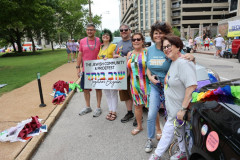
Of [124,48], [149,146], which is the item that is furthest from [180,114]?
[124,48]

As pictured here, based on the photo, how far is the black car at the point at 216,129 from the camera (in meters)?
1.34

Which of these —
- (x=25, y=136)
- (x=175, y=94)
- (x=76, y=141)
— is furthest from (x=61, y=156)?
(x=175, y=94)

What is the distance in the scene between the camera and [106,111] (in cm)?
518

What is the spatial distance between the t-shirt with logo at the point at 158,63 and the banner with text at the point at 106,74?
3.28 feet

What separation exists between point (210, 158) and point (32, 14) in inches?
609

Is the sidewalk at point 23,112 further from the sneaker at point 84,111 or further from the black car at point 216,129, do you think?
the black car at point 216,129

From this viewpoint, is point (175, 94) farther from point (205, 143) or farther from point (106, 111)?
point (106, 111)

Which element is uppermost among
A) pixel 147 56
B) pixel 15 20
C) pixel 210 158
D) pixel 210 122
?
pixel 15 20

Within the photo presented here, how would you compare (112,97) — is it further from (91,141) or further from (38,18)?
(38,18)

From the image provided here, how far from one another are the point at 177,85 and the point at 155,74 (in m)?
0.66

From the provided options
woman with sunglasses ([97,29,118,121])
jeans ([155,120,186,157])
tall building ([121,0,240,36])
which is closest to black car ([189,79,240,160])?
jeans ([155,120,186,157])

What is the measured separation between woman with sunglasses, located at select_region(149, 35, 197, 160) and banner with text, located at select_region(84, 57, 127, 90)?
157 cm

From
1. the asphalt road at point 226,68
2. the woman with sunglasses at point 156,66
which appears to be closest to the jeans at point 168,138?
the woman with sunglasses at point 156,66

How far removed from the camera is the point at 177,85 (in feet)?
7.59
